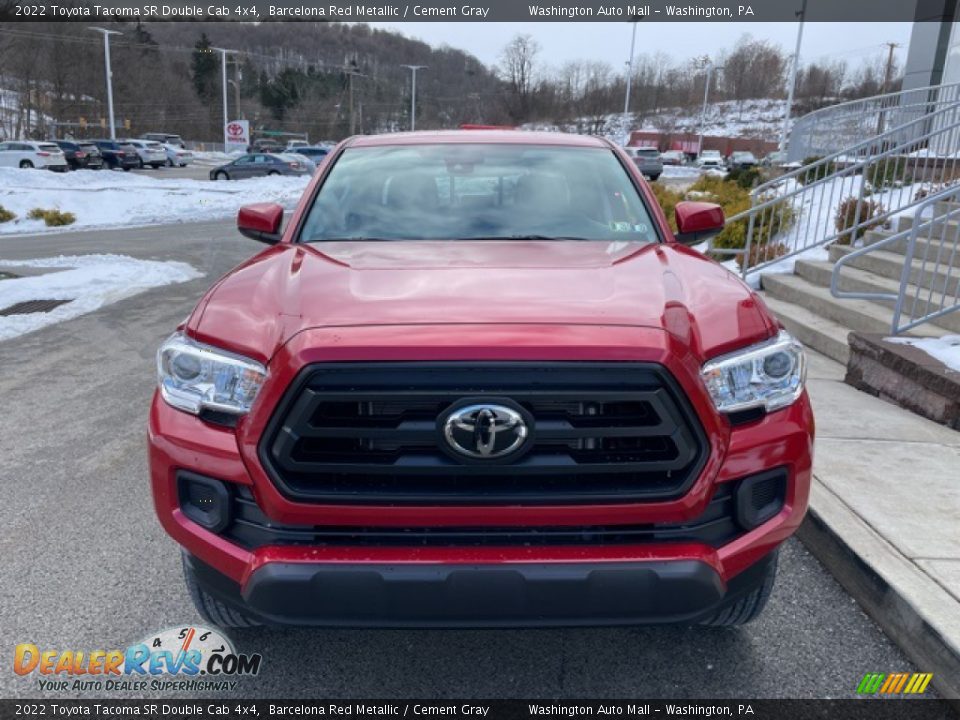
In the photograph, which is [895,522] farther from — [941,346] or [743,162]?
[743,162]

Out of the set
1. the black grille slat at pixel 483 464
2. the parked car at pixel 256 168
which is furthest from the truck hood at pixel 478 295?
the parked car at pixel 256 168

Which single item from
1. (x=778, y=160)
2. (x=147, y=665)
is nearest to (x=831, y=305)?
(x=147, y=665)

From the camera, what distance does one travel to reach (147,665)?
8.41 feet

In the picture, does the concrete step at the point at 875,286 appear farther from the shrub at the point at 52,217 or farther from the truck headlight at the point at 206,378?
the shrub at the point at 52,217

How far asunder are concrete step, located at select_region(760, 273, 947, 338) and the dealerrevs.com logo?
17.7 ft

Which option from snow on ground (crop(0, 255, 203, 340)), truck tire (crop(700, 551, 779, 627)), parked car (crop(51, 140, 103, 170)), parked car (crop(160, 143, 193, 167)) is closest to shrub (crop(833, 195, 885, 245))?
truck tire (crop(700, 551, 779, 627))

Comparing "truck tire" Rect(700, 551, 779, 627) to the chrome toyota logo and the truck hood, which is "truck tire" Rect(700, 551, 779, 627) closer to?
the truck hood

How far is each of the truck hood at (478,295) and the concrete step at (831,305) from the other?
4.09 metres

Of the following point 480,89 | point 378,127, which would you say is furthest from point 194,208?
point 378,127

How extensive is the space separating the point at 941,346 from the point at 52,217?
65.9 feet

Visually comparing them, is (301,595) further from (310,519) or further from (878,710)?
(878,710)

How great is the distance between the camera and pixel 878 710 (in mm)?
2385

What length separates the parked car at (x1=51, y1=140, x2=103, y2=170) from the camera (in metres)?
39.7

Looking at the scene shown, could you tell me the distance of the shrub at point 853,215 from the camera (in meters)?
8.77
